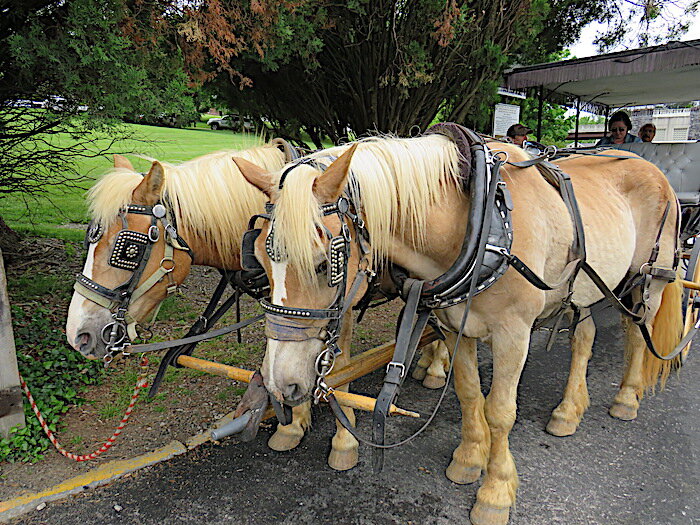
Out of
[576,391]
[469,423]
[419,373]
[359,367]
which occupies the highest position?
[359,367]

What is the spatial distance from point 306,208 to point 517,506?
74.4 inches

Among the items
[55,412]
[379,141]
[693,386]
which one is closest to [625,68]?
[693,386]

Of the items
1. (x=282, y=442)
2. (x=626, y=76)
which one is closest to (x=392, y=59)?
(x=626, y=76)

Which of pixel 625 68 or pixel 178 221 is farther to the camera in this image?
pixel 625 68

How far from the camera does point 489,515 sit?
2.29 m

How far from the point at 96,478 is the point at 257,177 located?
1.82 m

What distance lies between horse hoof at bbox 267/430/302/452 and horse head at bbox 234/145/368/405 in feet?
4.14

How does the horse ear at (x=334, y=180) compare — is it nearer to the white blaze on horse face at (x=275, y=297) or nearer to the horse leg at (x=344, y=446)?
the white blaze on horse face at (x=275, y=297)

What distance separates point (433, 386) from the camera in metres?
3.74

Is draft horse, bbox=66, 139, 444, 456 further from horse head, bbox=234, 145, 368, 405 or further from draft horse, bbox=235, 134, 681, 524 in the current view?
horse head, bbox=234, 145, 368, 405

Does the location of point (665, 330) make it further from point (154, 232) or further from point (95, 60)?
point (95, 60)

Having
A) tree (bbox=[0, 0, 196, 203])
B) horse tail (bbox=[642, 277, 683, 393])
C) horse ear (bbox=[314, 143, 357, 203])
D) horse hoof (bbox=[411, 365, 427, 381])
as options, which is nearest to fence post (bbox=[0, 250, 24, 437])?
tree (bbox=[0, 0, 196, 203])

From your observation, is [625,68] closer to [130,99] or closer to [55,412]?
[130,99]

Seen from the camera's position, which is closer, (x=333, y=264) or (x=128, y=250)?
(x=333, y=264)
